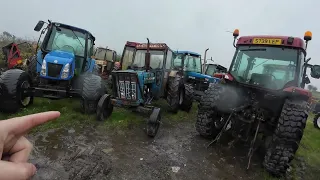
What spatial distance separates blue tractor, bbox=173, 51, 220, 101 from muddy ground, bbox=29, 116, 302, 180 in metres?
4.65

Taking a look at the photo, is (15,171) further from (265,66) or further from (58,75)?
(58,75)

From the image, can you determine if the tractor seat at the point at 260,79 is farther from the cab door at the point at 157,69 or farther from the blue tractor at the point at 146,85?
the cab door at the point at 157,69

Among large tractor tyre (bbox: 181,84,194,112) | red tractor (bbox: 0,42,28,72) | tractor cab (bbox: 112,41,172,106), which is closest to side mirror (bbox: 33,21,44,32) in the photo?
tractor cab (bbox: 112,41,172,106)

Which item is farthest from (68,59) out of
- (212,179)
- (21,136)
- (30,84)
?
(21,136)

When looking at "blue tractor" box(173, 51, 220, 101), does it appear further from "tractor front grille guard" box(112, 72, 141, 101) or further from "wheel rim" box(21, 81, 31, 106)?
"wheel rim" box(21, 81, 31, 106)

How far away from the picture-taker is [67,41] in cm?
712

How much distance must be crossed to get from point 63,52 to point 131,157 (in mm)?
3793

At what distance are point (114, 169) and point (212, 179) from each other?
1.57m

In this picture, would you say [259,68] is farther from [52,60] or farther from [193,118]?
[52,60]

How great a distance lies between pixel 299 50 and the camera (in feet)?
15.9

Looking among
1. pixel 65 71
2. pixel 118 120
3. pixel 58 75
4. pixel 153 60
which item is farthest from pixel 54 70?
pixel 153 60

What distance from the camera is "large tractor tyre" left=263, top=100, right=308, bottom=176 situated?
4.16 metres

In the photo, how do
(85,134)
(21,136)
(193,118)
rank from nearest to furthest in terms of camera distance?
1. (21,136)
2. (85,134)
3. (193,118)

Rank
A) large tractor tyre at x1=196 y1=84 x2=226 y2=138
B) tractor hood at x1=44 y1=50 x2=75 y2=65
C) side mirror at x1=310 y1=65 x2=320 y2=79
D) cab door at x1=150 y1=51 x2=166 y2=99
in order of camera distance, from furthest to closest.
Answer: cab door at x1=150 y1=51 x2=166 y2=99
tractor hood at x1=44 y1=50 x2=75 y2=65
large tractor tyre at x1=196 y1=84 x2=226 y2=138
side mirror at x1=310 y1=65 x2=320 y2=79
